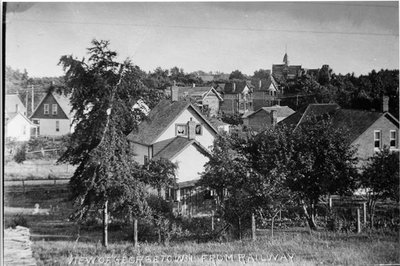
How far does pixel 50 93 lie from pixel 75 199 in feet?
5.28

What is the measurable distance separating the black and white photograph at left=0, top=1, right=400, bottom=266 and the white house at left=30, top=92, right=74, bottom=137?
2 centimetres

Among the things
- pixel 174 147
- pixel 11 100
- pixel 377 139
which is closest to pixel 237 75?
pixel 174 147

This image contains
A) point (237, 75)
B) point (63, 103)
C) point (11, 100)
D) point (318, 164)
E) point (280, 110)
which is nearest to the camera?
point (11, 100)

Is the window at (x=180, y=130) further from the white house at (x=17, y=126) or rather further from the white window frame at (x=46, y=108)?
the white house at (x=17, y=126)

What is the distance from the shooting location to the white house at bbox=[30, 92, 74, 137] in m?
5.55

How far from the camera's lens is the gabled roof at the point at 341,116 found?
19.9 feet

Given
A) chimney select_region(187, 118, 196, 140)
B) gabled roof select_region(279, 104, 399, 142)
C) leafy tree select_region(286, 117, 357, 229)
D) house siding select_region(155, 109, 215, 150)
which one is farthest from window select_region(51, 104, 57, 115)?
leafy tree select_region(286, 117, 357, 229)

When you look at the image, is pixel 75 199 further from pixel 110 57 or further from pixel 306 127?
pixel 306 127

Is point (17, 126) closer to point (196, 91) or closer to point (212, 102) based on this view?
point (196, 91)

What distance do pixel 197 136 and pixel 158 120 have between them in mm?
663

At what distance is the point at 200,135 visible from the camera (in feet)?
19.7

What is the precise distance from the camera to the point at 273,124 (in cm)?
611

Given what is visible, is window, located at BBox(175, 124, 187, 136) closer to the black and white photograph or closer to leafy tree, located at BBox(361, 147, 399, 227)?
the black and white photograph

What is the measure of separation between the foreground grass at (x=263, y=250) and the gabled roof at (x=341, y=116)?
5.83 ft
